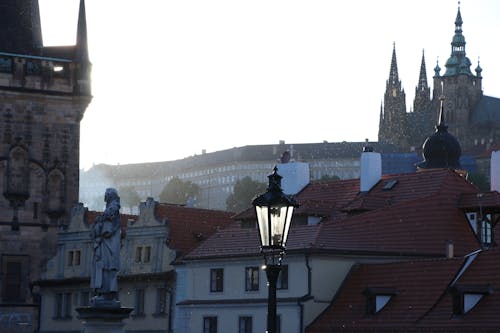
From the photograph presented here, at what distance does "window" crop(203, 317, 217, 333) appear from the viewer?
184 feet

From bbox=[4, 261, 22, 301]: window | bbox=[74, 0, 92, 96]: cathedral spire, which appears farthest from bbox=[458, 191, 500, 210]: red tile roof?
bbox=[4, 261, 22, 301]: window

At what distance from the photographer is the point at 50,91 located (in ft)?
228

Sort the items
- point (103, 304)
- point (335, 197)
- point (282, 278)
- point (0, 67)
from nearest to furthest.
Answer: point (103, 304)
point (282, 278)
point (335, 197)
point (0, 67)

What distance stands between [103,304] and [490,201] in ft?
99.2

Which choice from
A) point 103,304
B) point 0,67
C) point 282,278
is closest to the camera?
point 103,304

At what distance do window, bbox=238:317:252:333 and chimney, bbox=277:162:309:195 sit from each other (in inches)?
441

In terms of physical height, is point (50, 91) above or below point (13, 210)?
above

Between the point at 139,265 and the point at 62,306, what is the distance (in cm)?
564

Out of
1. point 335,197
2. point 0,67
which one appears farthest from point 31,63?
point 335,197

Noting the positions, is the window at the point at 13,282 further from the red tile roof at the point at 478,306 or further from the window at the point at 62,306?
the red tile roof at the point at 478,306

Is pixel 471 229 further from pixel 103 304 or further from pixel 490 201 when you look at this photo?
pixel 103 304

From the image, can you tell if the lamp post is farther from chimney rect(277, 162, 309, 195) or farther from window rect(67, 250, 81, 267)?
window rect(67, 250, 81, 267)

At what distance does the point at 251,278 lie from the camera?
182 ft

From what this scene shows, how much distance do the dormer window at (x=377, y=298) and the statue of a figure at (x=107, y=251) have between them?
22282mm
